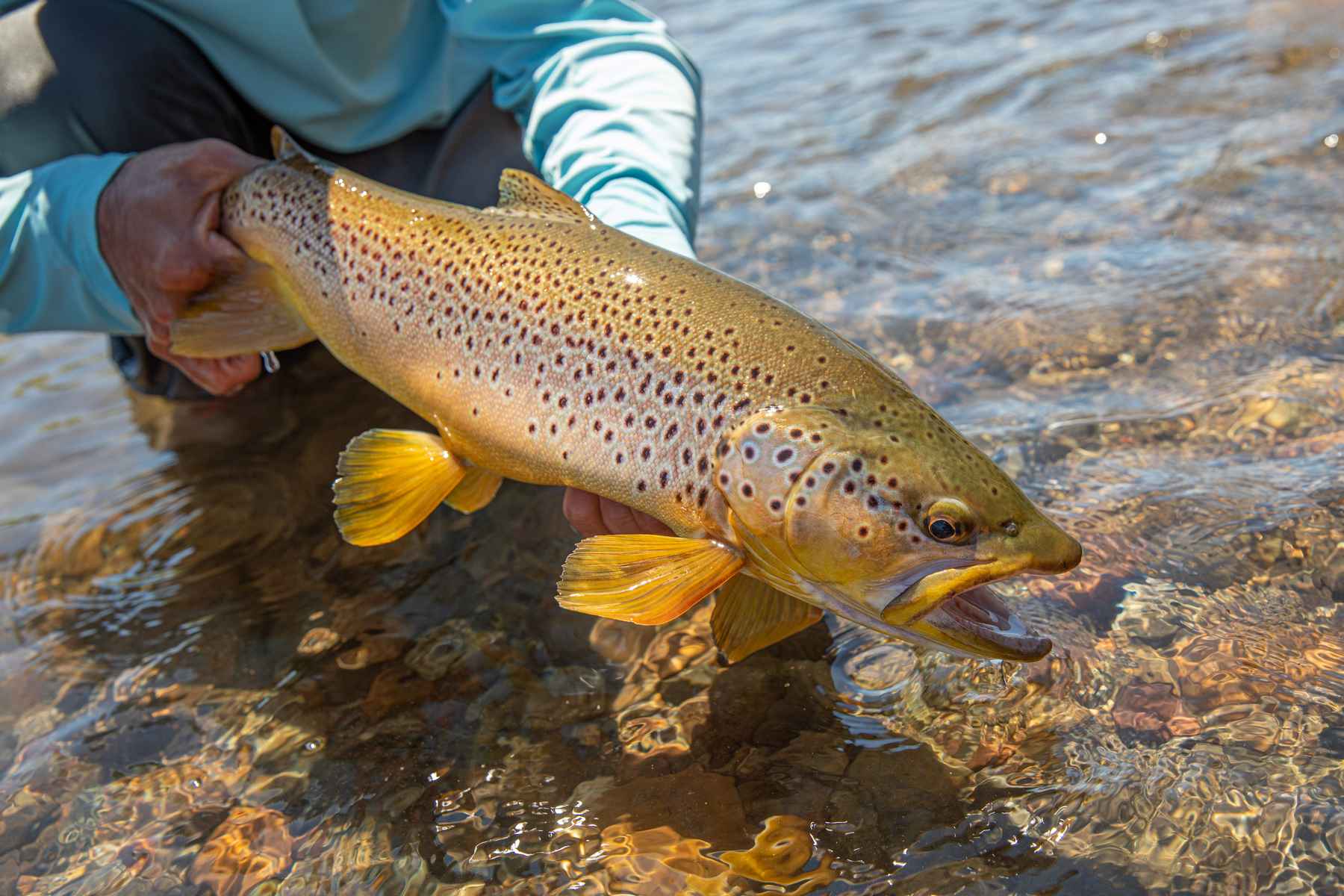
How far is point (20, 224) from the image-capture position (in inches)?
127

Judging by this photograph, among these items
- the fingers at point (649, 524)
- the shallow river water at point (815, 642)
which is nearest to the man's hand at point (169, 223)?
the shallow river water at point (815, 642)

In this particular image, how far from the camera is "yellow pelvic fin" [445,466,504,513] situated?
9.53ft

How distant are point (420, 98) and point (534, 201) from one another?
1446 mm

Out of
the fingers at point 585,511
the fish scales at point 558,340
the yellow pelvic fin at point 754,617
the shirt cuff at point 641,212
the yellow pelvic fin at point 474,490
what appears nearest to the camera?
the fish scales at point 558,340

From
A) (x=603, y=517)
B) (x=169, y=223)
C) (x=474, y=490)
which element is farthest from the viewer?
(x=169, y=223)

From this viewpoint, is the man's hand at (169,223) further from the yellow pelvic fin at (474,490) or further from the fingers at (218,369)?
the yellow pelvic fin at (474,490)

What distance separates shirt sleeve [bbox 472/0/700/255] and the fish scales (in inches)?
18.1

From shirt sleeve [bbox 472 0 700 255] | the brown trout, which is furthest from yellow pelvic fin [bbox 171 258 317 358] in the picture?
shirt sleeve [bbox 472 0 700 255]

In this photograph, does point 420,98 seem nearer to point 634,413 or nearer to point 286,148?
point 286,148

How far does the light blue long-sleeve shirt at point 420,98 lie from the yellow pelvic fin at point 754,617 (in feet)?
3.44

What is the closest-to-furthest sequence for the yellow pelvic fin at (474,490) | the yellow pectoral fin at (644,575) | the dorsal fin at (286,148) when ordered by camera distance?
1. the yellow pectoral fin at (644,575)
2. the yellow pelvic fin at (474,490)
3. the dorsal fin at (286,148)

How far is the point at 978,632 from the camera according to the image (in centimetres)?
211

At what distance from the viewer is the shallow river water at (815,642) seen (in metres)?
2.27

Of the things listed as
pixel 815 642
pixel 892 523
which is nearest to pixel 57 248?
pixel 815 642
